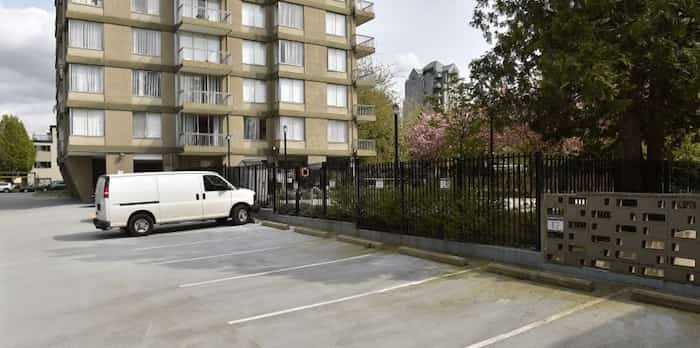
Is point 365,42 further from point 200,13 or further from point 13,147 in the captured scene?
point 13,147

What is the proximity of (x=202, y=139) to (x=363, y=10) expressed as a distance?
689 inches

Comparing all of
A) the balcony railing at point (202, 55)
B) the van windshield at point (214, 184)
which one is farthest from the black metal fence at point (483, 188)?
the balcony railing at point (202, 55)

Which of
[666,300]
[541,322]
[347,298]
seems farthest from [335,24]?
[541,322]

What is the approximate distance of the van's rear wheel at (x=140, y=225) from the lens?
14.8m

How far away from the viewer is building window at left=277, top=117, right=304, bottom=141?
36094 mm

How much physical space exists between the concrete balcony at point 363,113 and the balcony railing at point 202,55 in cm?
1101

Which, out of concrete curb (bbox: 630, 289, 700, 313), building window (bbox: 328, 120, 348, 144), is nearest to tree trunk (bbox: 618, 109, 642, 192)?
concrete curb (bbox: 630, 289, 700, 313)

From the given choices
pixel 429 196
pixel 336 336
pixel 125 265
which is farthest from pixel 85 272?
pixel 429 196

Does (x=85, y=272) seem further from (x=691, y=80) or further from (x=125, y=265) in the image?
(x=691, y=80)

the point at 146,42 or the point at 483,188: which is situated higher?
the point at 146,42

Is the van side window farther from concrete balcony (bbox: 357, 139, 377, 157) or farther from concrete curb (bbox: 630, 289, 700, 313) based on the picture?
concrete balcony (bbox: 357, 139, 377, 157)

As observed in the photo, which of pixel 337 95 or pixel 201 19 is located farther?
pixel 337 95

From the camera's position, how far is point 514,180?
8.97m

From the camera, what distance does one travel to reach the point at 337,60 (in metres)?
39.0
